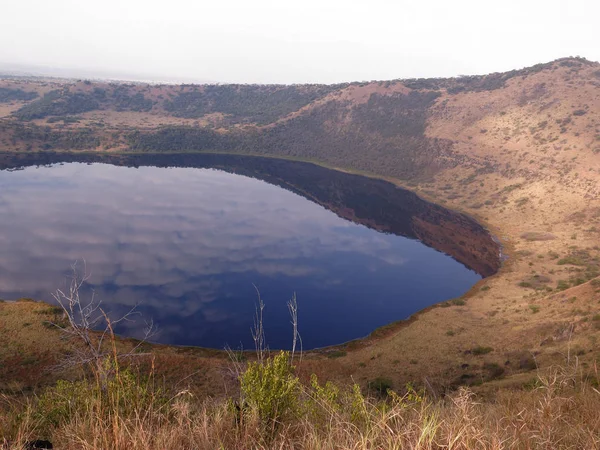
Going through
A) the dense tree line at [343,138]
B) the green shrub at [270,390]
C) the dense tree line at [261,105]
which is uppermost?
the dense tree line at [261,105]

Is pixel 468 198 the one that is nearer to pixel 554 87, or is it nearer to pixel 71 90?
pixel 554 87

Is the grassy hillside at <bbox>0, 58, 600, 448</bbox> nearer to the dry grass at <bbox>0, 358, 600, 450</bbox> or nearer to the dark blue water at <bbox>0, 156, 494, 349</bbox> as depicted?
the dry grass at <bbox>0, 358, 600, 450</bbox>

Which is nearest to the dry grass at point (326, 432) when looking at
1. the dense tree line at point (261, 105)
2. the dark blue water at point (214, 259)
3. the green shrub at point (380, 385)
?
the green shrub at point (380, 385)

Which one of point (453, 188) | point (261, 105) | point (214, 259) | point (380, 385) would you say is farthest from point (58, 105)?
point (380, 385)

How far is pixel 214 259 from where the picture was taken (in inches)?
2408

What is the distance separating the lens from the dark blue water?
45531 millimetres

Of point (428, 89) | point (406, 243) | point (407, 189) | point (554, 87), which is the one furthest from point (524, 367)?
point (428, 89)

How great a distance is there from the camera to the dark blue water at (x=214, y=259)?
45.5 meters

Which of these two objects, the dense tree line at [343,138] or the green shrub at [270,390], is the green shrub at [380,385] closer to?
the green shrub at [270,390]

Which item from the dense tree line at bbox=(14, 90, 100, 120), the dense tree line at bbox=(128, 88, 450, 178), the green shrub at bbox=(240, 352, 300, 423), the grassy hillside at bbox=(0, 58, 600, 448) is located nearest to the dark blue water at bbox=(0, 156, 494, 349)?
the grassy hillside at bbox=(0, 58, 600, 448)

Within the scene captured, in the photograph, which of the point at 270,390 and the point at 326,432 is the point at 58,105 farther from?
the point at 326,432

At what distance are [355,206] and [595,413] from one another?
91062 millimetres

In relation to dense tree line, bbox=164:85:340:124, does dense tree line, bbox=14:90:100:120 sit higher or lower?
lower

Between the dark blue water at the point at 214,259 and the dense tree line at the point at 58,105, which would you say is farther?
the dense tree line at the point at 58,105
